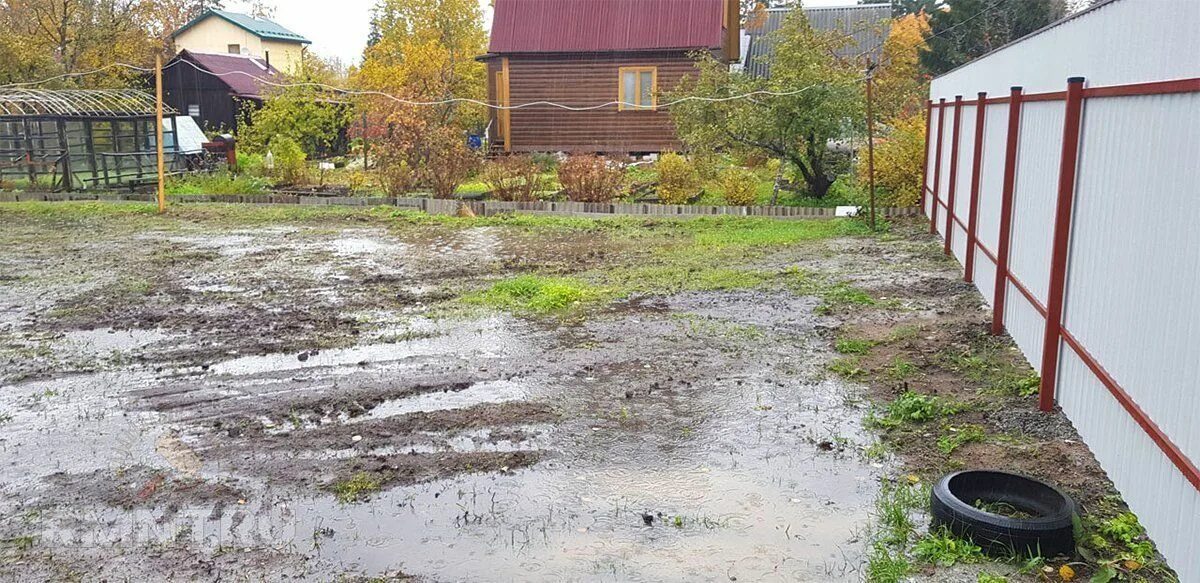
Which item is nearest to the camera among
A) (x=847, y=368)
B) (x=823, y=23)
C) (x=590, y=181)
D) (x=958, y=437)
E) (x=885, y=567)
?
(x=885, y=567)

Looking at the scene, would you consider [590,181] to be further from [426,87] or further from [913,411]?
[426,87]

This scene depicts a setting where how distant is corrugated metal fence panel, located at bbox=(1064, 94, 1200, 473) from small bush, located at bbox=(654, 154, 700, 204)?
1260 centimetres

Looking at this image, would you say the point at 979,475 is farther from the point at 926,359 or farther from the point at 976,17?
the point at 976,17

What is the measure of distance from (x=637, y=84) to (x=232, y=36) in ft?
120

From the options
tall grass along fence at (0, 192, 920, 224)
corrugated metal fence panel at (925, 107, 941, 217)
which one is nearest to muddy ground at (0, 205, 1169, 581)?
corrugated metal fence panel at (925, 107, 941, 217)

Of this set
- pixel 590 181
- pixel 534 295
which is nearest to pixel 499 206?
pixel 590 181

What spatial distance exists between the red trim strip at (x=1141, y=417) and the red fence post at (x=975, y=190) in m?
4.49

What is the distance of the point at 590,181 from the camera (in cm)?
1827

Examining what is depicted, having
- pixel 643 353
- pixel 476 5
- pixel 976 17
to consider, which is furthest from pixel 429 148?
pixel 476 5

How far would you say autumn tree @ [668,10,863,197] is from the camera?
→ 661 inches

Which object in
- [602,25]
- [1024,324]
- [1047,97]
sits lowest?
[1024,324]

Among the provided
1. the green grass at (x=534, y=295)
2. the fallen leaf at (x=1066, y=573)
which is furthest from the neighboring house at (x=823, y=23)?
the fallen leaf at (x=1066, y=573)

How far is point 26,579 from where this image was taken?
13.9ft

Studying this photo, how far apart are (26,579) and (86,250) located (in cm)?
1087
